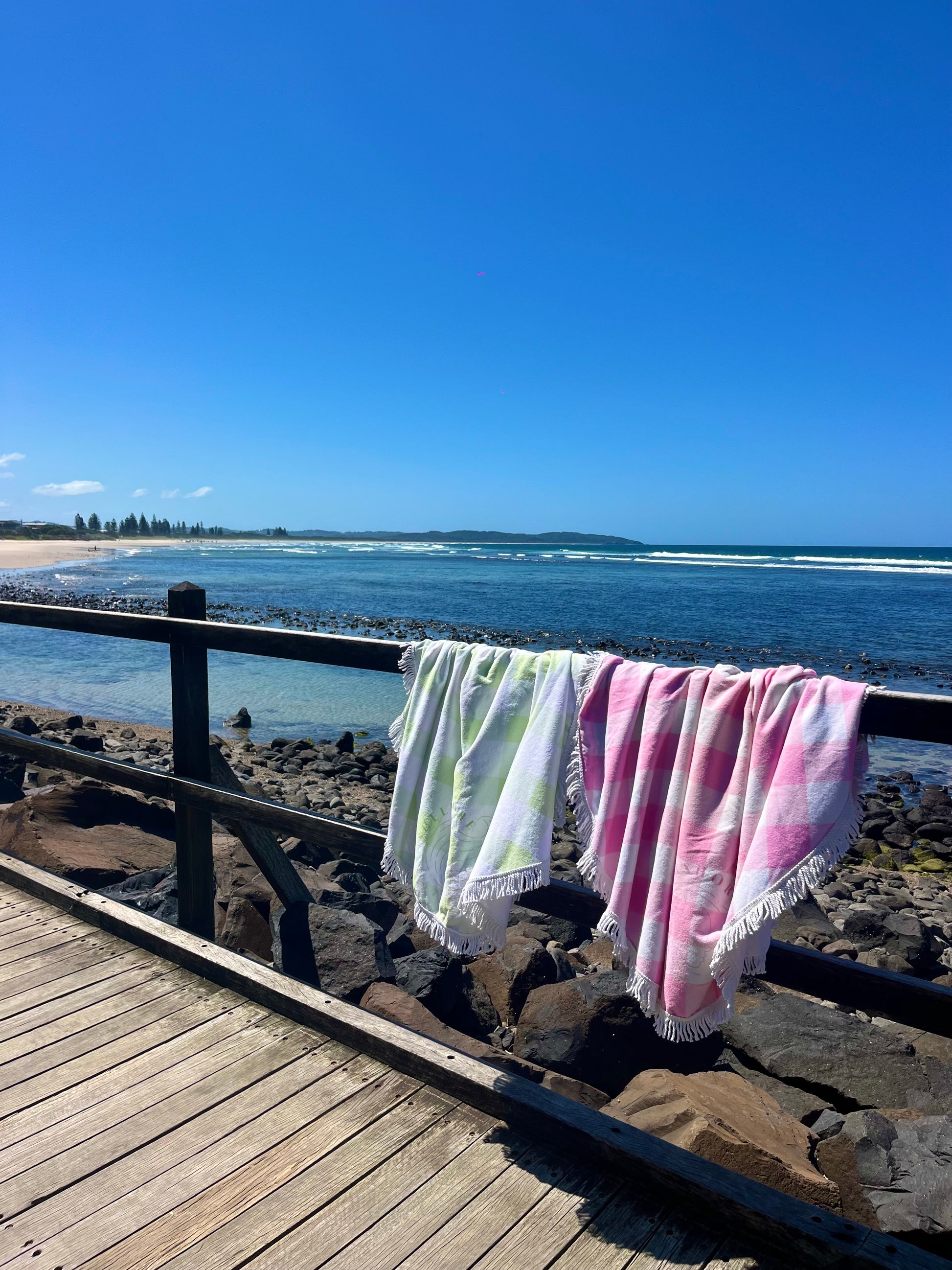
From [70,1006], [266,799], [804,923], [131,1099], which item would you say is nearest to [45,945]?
[70,1006]

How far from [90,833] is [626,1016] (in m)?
3.34

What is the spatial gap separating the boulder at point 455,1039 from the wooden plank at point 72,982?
0.84 meters

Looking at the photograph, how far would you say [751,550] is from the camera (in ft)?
405

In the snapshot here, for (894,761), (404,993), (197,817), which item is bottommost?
(894,761)

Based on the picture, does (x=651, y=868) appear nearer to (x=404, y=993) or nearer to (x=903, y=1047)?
(x=404, y=993)

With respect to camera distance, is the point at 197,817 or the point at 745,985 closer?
the point at 197,817

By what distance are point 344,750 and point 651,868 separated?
8933 millimetres

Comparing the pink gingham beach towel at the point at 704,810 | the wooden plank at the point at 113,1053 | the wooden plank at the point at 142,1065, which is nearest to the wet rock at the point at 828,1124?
the pink gingham beach towel at the point at 704,810

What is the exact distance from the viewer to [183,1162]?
2.07 meters

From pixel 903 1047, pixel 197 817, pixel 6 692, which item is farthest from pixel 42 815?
pixel 6 692

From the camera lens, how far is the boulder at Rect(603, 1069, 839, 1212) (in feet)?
7.46

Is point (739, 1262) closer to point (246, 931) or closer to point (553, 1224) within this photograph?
point (553, 1224)

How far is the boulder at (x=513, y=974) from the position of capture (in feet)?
13.1

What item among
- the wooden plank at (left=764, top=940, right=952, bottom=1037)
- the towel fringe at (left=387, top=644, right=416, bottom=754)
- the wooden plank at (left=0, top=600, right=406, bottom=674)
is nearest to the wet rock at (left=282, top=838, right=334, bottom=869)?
the wooden plank at (left=0, top=600, right=406, bottom=674)
